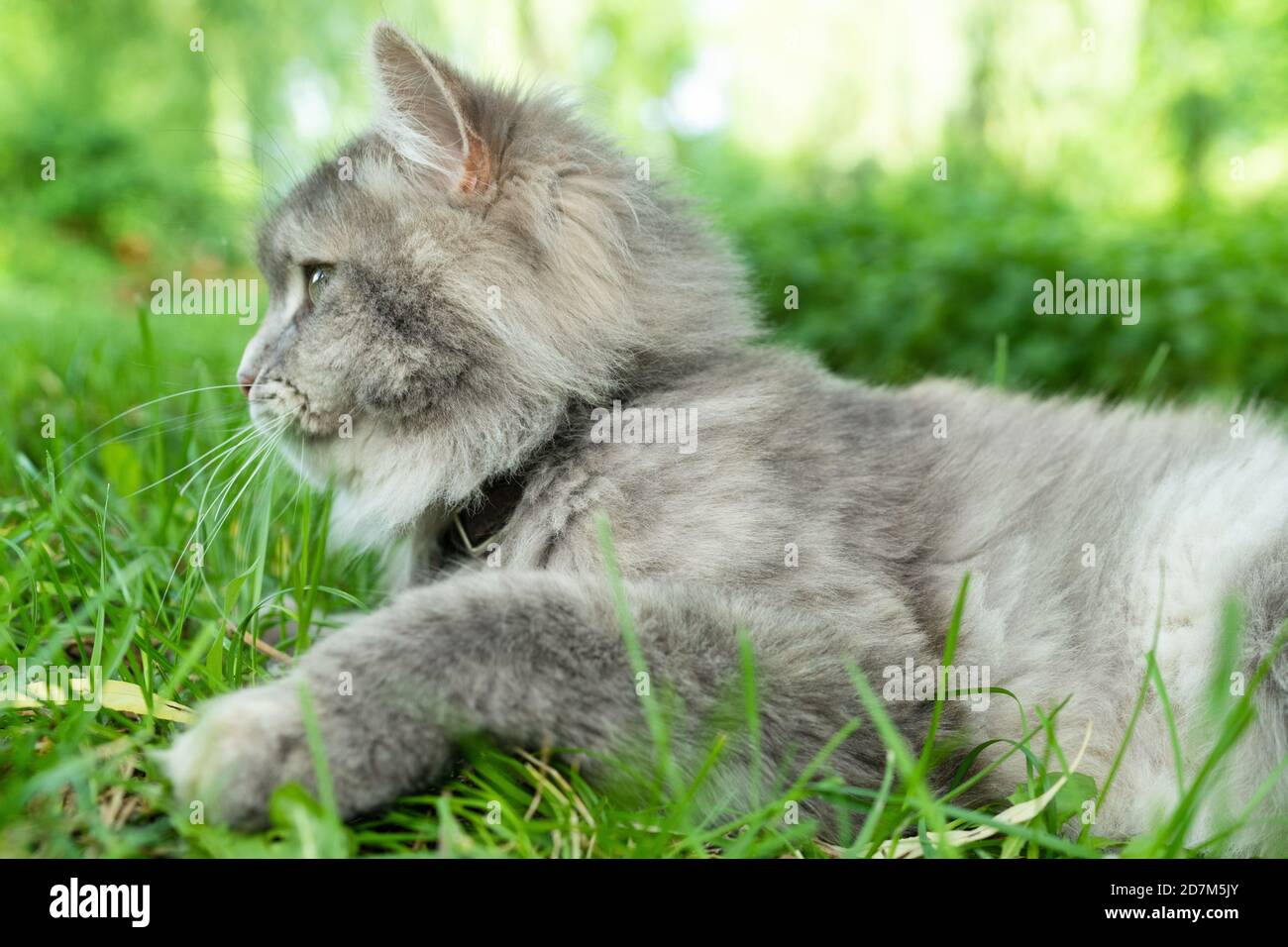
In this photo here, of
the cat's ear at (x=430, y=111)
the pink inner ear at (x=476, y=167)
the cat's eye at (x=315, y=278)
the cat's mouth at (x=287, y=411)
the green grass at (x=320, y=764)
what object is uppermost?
the cat's ear at (x=430, y=111)

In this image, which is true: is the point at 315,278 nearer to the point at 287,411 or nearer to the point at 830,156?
the point at 287,411

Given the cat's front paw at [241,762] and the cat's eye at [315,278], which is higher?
the cat's eye at [315,278]

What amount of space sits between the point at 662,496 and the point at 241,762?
906mm

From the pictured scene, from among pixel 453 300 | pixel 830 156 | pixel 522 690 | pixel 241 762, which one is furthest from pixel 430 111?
pixel 830 156

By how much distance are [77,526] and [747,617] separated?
72.3 inches

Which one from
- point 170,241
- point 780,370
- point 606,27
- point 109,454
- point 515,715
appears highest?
point 606,27

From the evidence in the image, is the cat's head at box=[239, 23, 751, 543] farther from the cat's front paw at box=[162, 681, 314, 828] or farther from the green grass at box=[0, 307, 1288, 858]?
the cat's front paw at box=[162, 681, 314, 828]

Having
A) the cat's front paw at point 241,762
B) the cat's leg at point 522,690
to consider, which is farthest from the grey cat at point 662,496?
the cat's front paw at point 241,762

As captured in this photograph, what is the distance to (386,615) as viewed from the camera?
171 centimetres

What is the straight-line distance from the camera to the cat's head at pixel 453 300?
209 centimetres

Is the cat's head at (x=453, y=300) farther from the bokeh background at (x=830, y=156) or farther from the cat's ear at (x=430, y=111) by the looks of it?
the bokeh background at (x=830, y=156)

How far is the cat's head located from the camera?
2.09 meters
